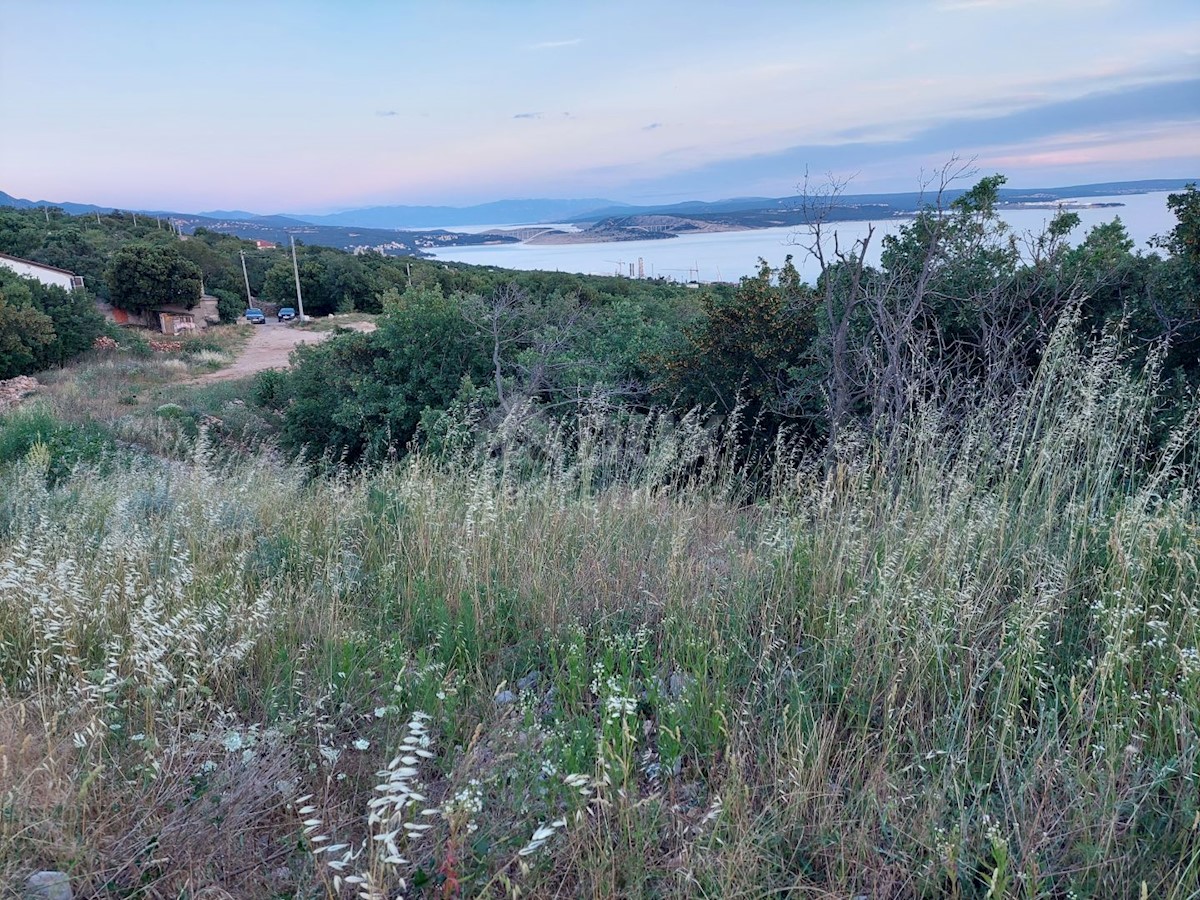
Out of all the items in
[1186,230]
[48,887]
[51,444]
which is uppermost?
[1186,230]

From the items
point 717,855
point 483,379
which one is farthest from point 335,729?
point 483,379

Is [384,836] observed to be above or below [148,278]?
below

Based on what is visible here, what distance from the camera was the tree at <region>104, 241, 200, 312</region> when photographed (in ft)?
144

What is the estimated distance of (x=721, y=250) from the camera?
79.1ft

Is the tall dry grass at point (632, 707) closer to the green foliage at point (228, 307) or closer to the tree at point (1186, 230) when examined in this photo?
the tree at point (1186, 230)

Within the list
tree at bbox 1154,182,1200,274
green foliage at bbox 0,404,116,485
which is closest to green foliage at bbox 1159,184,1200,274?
tree at bbox 1154,182,1200,274

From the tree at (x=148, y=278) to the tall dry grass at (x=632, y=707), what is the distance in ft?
156

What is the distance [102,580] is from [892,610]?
333cm

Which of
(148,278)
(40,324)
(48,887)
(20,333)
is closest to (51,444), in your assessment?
(48,887)

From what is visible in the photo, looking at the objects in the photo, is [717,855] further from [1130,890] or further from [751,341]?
[751,341]

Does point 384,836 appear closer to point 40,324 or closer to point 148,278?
point 40,324

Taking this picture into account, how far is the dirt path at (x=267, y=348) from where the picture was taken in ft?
95.1

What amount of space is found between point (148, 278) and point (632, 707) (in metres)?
50.4

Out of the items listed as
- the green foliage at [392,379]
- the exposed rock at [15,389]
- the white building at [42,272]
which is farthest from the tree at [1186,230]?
the white building at [42,272]
